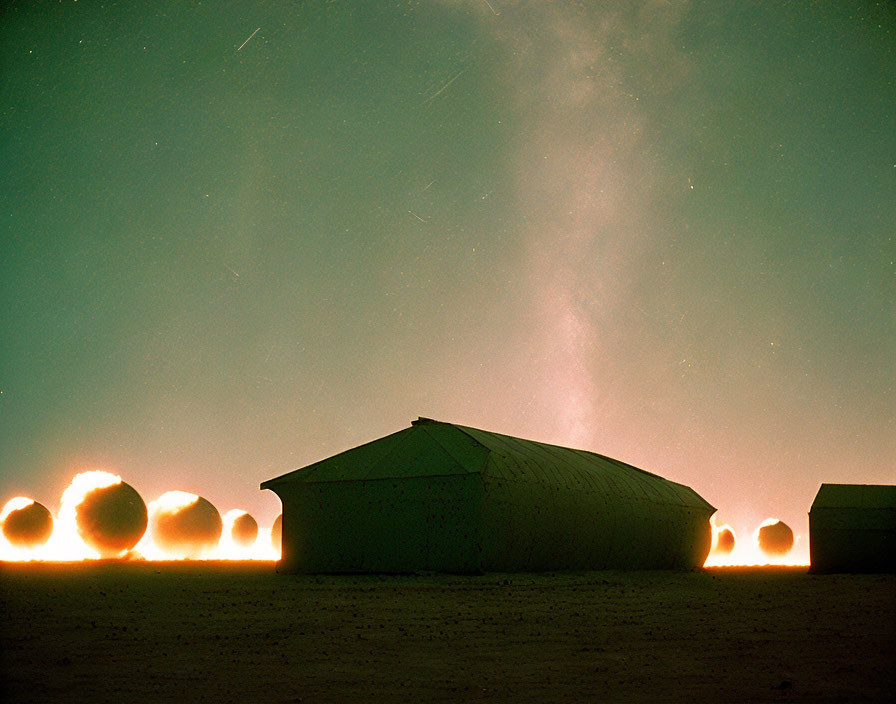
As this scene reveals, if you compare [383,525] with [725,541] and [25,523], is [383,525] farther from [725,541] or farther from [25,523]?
[725,541]

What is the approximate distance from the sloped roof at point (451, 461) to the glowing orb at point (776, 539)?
92.2 feet

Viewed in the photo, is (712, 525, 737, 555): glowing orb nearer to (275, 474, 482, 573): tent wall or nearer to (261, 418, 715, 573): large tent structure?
(261, 418, 715, 573): large tent structure

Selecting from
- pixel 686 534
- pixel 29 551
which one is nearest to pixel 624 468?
pixel 686 534

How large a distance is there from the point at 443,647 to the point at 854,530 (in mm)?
26483

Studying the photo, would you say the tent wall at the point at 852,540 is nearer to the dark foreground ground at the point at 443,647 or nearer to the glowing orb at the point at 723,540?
the dark foreground ground at the point at 443,647

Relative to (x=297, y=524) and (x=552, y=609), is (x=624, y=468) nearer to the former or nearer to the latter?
(x=297, y=524)

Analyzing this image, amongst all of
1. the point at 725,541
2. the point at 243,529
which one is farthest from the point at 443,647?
the point at 725,541

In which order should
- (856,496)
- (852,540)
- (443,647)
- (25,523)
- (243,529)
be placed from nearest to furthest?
(443,647) → (852,540) → (856,496) → (25,523) → (243,529)

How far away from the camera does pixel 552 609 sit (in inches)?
531

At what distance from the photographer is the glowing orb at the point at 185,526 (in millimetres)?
46625

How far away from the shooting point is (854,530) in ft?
100

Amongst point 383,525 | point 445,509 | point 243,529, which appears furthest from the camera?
point 243,529

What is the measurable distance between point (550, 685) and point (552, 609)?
6528 millimetres

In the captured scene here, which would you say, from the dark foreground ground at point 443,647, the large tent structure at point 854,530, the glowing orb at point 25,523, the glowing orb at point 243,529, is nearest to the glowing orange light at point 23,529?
the glowing orb at point 25,523
